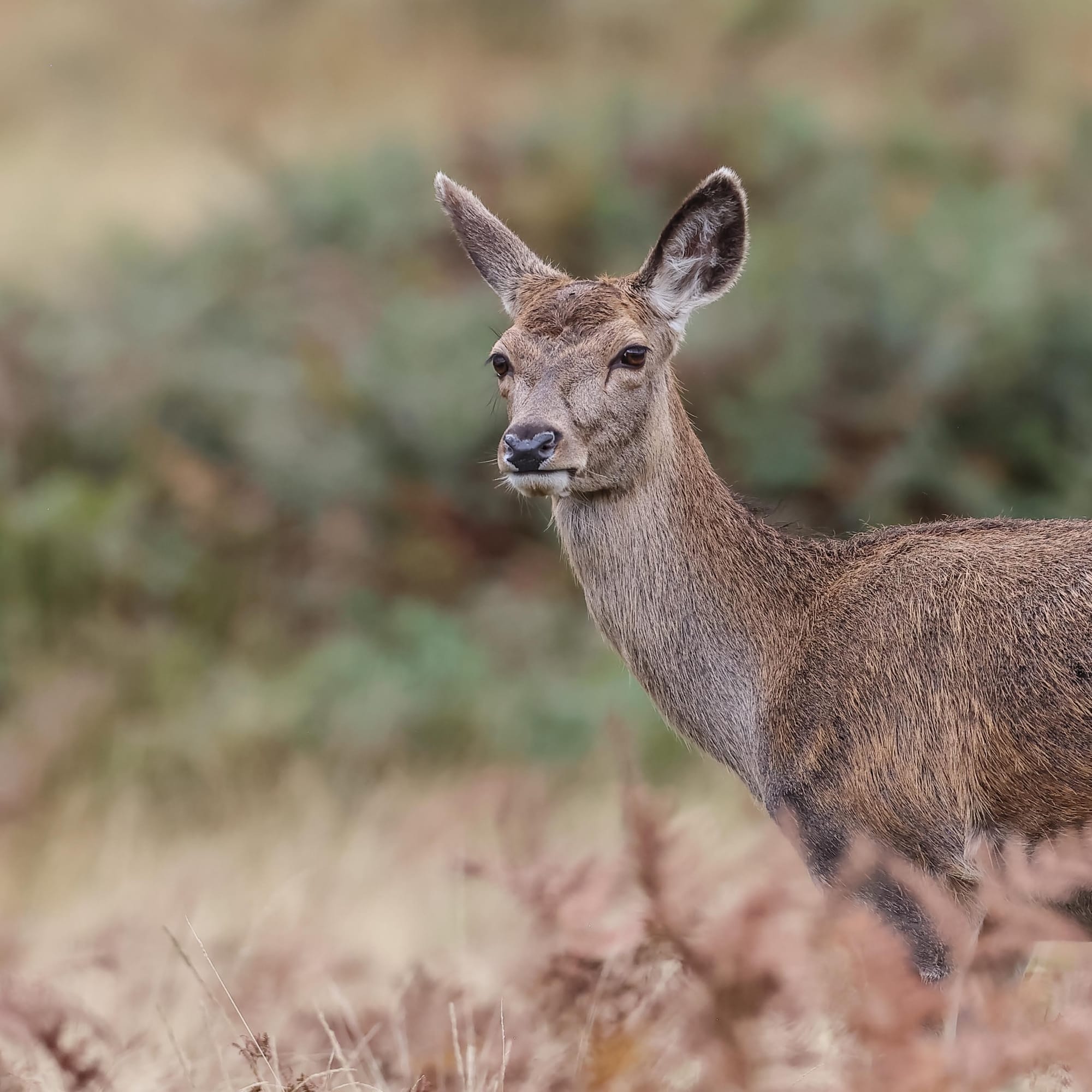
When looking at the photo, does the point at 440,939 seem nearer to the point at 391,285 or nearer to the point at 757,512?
the point at 757,512

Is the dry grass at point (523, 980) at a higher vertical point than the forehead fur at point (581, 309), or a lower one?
lower

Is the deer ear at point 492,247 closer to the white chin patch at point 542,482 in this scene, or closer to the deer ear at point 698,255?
the deer ear at point 698,255

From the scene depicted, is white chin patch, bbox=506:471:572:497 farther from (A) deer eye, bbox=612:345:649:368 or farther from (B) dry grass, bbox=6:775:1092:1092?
(B) dry grass, bbox=6:775:1092:1092

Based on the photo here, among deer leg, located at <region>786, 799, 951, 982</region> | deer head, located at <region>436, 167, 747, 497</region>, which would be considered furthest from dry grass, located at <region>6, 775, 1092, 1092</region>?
deer head, located at <region>436, 167, 747, 497</region>

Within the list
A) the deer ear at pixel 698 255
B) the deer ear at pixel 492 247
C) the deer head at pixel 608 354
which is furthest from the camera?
the deer ear at pixel 492 247

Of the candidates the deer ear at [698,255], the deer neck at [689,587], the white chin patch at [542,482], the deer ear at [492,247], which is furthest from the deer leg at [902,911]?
the deer ear at [492,247]

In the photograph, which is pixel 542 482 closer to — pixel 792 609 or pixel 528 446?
pixel 528 446

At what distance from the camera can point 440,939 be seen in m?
7.04

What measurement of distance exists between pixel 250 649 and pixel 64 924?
4.13 m

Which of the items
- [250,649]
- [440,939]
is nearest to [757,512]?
[440,939]

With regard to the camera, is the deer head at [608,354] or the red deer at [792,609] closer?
the red deer at [792,609]

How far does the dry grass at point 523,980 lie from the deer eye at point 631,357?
4.55ft

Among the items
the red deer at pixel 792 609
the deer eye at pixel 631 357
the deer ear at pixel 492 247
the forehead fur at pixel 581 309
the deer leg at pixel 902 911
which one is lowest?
the deer leg at pixel 902 911

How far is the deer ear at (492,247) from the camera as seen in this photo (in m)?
5.84
